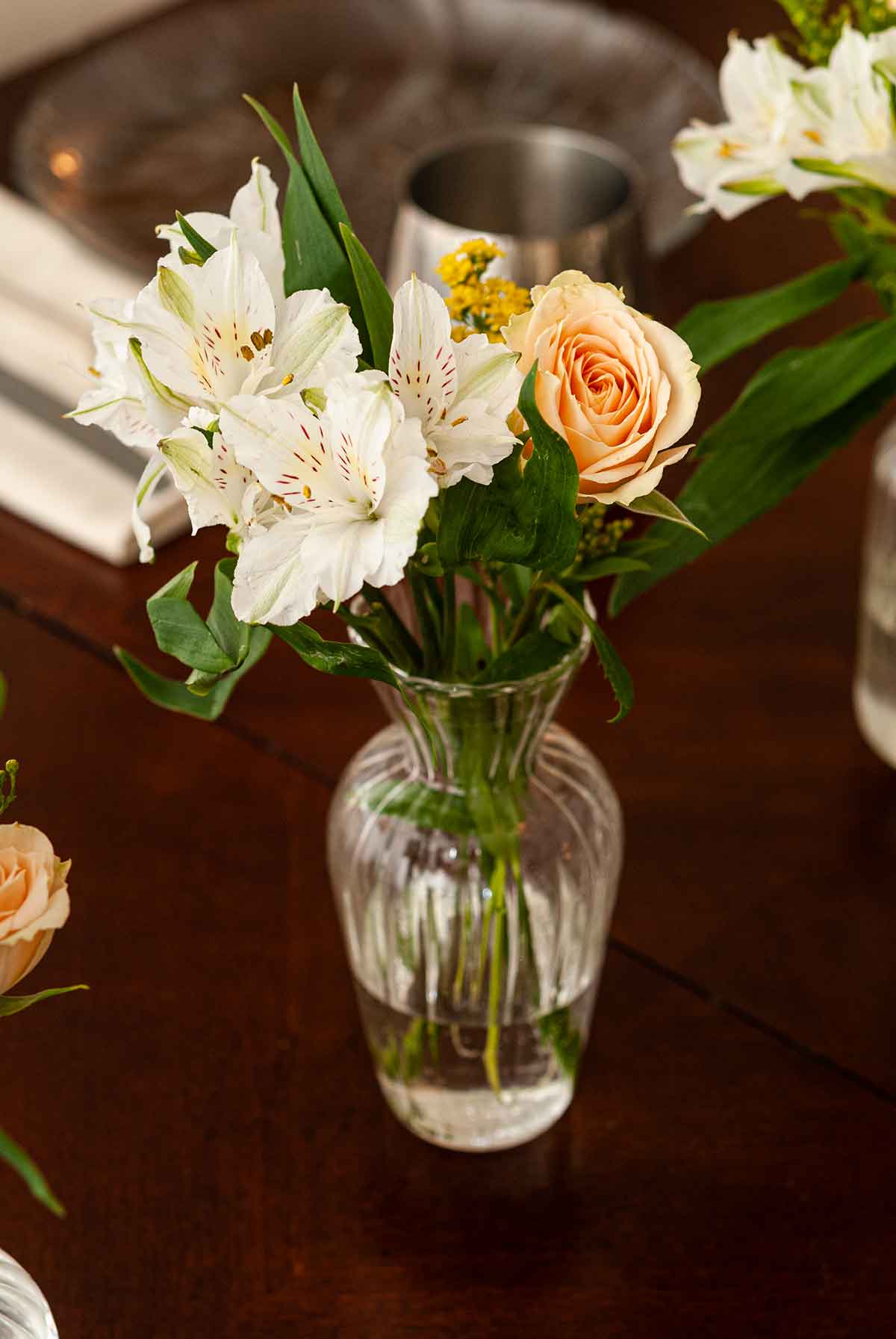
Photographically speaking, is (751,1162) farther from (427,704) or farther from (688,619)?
(688,619)

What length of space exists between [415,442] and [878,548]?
0.46 meters

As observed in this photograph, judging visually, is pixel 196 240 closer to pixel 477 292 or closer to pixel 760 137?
pixel 477 292

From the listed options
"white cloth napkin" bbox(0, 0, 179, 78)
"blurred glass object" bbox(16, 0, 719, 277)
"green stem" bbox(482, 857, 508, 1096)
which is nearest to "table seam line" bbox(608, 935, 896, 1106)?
"green stem" bbox(482, 857, 508, 1096)

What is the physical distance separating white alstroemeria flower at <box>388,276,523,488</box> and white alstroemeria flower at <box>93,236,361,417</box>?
0.02 meters

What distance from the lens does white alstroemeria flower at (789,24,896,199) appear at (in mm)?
650

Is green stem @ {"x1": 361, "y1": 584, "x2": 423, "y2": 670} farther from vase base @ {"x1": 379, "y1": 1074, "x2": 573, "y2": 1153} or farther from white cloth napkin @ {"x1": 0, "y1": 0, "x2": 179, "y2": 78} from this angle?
white cloth napkin @ {"x1": 0, "y1": 0, "x2": 179, "y2": 78}

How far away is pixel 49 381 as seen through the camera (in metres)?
1.05

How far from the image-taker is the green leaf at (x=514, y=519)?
1.52ft

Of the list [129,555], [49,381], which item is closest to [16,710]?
[129,555]

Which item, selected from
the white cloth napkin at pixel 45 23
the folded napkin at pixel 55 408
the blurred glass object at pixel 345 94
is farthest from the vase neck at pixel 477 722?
the white cloth napkin at pixel 45 23

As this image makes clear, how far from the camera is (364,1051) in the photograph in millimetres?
704

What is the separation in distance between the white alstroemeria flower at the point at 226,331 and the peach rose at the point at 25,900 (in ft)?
0.40

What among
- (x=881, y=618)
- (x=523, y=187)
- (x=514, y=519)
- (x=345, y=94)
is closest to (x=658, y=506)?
(x=514, y=519)

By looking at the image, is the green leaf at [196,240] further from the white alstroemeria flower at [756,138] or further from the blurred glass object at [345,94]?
the blurred glass object at [345,94]
